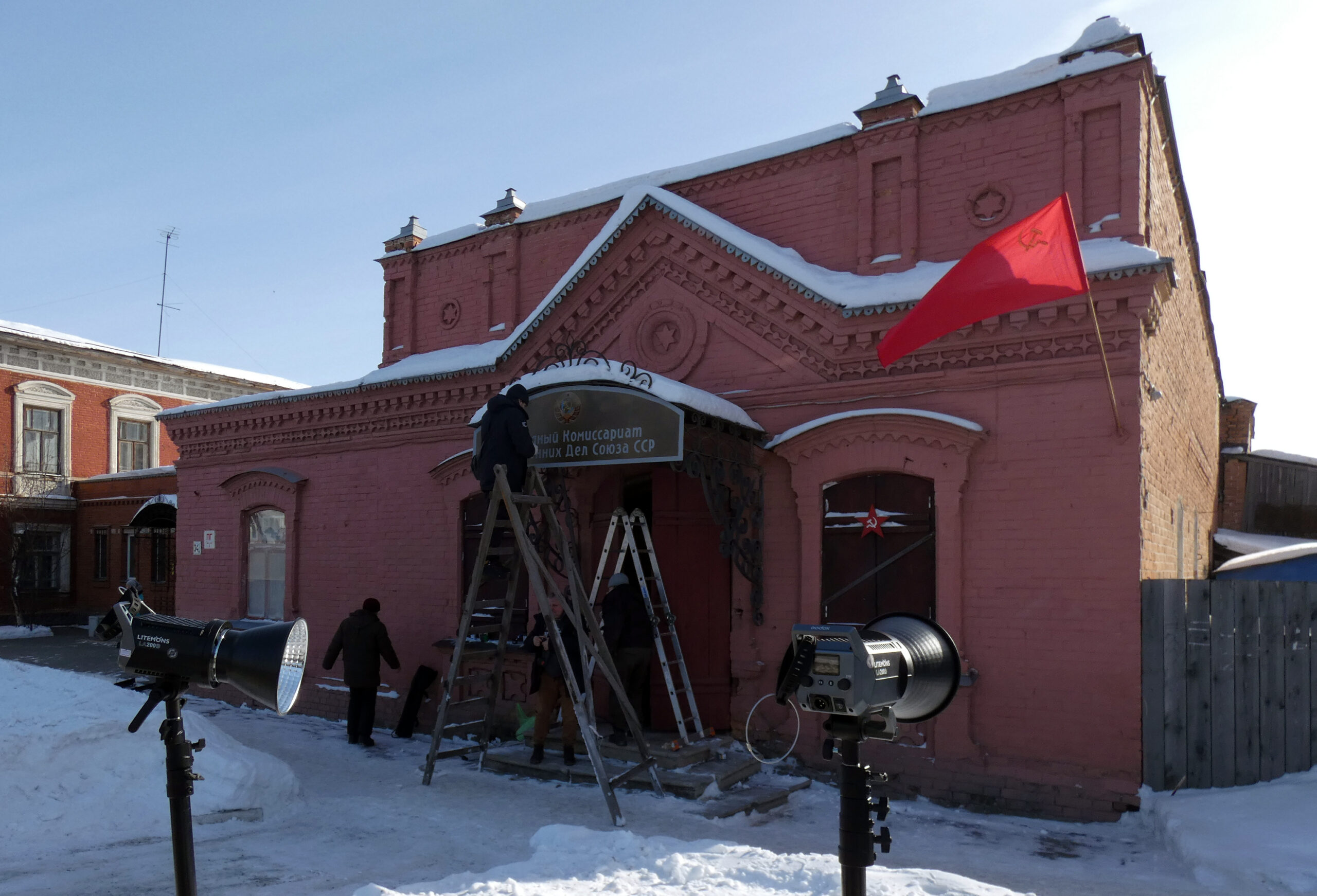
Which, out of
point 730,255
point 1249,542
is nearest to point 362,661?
point 730,255

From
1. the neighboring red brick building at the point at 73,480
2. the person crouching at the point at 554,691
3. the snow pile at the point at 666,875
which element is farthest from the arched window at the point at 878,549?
the neighboring red brick building at the point at 73,480

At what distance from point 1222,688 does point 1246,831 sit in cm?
133

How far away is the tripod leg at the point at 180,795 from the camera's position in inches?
133

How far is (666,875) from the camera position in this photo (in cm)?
532

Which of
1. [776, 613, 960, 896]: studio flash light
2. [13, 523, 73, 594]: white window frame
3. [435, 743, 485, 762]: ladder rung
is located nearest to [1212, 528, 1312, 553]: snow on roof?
[435, 743, 485, 762]: ladder rung

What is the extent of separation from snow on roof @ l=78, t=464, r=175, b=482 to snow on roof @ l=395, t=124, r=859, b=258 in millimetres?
17497

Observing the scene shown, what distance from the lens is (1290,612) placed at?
740 centimetres

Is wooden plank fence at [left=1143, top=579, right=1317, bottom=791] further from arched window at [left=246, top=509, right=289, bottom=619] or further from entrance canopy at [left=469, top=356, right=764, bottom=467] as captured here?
arched window at [left=246, top=509, right=289, bottom=619]

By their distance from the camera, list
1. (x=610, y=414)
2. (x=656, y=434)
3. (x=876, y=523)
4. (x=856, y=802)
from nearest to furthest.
Result: (x=856, y=802)
(x=656, y=434)
(x=610, y=414)
(x=876, y=523)

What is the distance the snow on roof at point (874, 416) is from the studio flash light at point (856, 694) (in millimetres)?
5229

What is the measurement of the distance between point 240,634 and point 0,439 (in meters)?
30.1

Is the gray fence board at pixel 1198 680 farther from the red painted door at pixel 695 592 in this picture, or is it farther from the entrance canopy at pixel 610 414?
the red painted door at pixel 695 592

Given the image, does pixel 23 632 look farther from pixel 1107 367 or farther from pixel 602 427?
pixel 1107 367

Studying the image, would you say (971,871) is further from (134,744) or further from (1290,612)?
(134,744)
